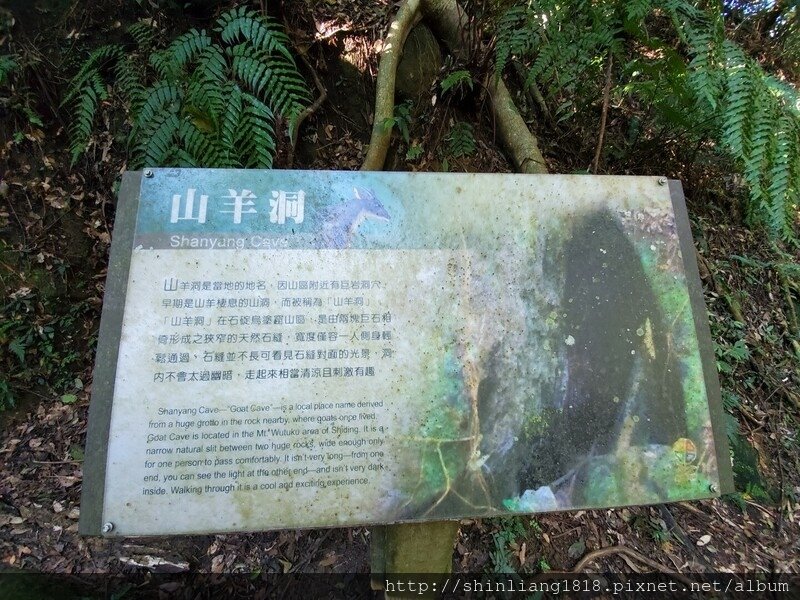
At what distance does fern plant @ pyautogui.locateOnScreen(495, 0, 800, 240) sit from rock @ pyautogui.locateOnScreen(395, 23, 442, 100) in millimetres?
722

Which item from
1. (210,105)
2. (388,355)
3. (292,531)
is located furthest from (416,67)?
(292,531)

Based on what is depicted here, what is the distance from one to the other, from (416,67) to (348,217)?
255 centimetres

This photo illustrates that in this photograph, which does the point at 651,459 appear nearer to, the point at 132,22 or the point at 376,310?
the point at 376,310

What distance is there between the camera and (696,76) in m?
2.48

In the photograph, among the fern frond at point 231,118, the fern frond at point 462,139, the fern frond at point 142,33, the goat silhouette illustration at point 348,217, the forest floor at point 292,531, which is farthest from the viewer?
the fern frond at point 462,139

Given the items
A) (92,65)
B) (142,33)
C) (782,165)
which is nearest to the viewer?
(782,165)

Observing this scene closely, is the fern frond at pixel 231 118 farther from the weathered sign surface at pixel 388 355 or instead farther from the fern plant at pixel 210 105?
the weathered sign surface at pixel 388 355

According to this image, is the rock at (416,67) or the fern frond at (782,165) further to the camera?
the rock at (416,67)

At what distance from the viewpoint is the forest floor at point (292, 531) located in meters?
2.95

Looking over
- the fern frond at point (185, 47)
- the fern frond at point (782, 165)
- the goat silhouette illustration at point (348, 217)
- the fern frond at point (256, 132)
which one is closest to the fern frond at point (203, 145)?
the fern frond at point (256, 132)

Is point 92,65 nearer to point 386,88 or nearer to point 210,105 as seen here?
point 210,105

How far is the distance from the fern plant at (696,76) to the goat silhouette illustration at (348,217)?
169 cm

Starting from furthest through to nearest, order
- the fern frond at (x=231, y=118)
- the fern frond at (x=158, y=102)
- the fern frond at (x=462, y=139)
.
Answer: the fern frond at (x=462, y=139)
the fern frond at (x=158, y=102)
the fern frond at (x=231, y=118)

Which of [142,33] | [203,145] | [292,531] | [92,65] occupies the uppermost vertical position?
[142,33]
